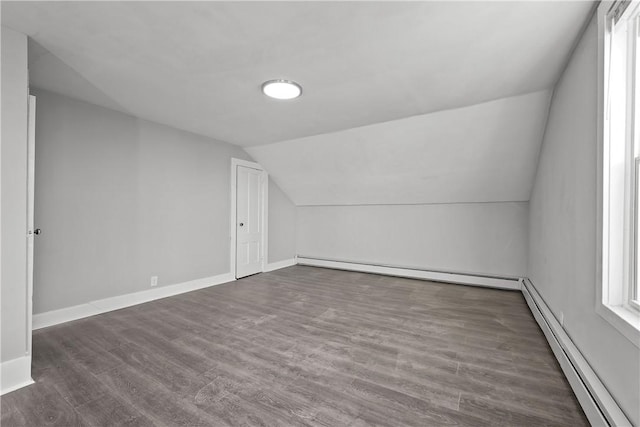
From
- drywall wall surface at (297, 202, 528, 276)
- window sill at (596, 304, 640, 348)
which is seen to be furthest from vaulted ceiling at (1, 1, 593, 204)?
window sill at (596, 304, 640, 348)

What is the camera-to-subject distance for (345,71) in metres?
2.43

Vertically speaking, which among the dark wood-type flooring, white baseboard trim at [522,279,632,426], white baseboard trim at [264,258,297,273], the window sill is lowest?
the dark wood-type flooring

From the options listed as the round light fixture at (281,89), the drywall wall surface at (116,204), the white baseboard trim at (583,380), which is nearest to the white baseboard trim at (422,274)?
the white baseboard trim at (583,380)

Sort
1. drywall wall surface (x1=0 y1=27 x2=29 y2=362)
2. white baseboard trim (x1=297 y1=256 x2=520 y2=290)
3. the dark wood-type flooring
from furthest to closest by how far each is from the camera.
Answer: white baseboard trim (x1=297 y1=256 x2=520 y2=290) → drywall wall surface (x1=0 y1=27 x2=29 y2=362) → the dark wood-type flooring

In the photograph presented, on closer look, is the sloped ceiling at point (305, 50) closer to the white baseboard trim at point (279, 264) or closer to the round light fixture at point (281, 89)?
the round light fixture at point (281, 89)

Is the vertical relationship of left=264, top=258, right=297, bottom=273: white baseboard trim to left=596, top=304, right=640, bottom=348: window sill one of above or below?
below

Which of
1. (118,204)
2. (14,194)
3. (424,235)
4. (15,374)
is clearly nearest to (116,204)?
(118,204)

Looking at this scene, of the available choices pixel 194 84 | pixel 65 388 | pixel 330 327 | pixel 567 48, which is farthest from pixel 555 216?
pixel 65 388

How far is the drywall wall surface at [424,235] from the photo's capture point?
176 inches

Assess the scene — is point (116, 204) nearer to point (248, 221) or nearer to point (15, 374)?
point (15, 374)

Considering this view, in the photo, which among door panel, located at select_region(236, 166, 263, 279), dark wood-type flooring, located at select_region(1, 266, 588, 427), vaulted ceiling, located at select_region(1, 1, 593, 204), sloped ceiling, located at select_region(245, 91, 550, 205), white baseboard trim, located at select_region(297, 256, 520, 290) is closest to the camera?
dark wood-type flooring, located at select_region(1, 266, 588, 427)

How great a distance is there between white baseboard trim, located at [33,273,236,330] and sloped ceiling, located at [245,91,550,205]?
2.51 m

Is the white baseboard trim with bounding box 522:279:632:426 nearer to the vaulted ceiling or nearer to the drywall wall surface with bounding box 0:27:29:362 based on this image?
the vaulted ceiling

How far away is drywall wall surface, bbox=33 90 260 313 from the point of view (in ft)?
9.55
